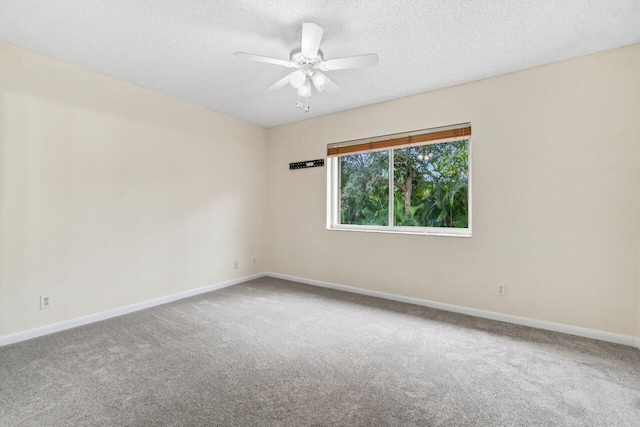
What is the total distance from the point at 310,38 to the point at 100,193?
2.57 m

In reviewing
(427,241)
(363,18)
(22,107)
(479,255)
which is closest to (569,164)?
(479,255)

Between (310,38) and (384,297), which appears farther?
(384,297)

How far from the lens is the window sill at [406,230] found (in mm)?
3316

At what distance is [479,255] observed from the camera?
310cm

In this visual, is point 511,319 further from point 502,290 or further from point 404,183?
point 404,183

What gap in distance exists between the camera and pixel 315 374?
2025 mm

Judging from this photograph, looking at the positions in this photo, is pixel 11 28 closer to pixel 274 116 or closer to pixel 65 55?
pixel 65 55

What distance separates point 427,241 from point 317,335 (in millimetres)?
1687

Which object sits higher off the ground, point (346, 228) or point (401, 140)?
point (401, 140)

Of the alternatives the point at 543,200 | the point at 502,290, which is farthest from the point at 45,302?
the point at 543,200

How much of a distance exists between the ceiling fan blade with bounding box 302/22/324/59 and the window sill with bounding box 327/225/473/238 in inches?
90.5

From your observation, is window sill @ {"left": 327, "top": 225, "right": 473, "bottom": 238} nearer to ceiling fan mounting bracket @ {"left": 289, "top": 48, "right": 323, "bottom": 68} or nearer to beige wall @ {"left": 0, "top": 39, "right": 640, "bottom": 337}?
beige wall @ {"left": 0, "top": 39, "right": 640, "bottom": 337}

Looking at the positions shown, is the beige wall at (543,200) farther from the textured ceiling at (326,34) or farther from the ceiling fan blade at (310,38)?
the ceiling fan blade at (310,38)

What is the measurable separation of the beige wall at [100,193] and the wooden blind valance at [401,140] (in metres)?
1.66
